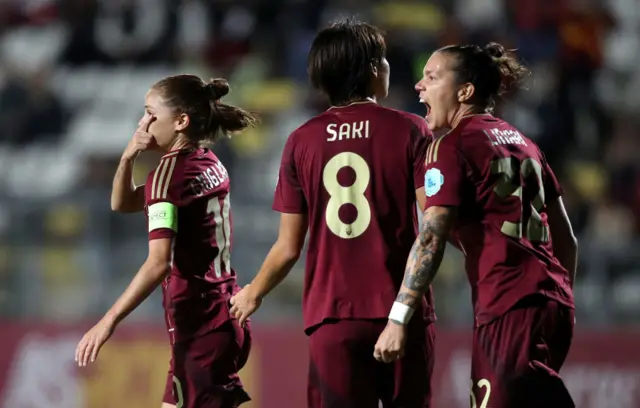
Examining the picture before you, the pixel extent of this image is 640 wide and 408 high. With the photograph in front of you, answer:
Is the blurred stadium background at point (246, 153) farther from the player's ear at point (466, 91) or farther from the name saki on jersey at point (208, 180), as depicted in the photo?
the player's ear at point (466, 91)

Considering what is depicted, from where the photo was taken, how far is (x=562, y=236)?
4.62 meters

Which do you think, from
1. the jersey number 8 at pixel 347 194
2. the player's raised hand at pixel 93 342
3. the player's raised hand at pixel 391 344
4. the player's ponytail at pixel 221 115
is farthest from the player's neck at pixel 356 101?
the player's raised hand at pixel 93 342

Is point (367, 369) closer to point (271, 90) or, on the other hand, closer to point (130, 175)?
point (130, 175)

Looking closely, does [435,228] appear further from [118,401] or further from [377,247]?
[118,401]

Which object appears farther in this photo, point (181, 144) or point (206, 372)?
point (181, 144)

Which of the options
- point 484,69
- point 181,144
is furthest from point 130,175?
point 484,69

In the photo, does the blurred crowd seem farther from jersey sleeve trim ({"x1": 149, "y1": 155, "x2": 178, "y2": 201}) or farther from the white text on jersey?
the white text on jersey

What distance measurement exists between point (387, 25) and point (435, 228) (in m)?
8.51

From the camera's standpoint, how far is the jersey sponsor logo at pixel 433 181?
13.6 feet

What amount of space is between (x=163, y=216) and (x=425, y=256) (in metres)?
1.15

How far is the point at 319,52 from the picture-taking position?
4441 millimetres

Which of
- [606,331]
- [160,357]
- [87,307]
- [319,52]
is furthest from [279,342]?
[319,52]

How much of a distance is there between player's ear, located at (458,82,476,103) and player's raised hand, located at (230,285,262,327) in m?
1.10

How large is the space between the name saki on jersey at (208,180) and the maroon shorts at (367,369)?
0.86m
